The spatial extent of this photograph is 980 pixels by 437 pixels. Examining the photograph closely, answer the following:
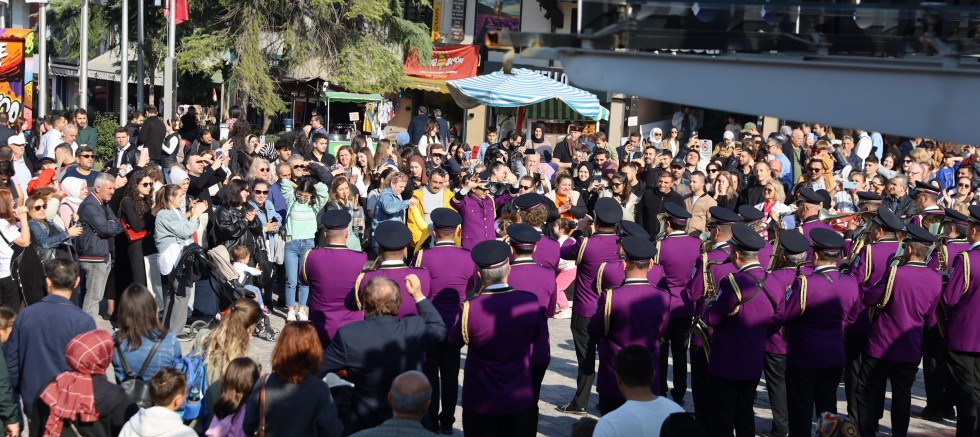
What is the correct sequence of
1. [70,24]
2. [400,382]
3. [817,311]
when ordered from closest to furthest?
[400,382] → [817,311] → [70,24]

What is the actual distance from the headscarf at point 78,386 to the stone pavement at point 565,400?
8.18ft

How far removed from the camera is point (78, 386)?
18.0 ft

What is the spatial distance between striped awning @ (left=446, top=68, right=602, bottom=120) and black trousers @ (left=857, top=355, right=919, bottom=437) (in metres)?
11.5

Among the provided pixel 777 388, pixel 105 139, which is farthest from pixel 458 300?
pixel 105 139

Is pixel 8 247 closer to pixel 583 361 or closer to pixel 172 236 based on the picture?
pixel 172 236

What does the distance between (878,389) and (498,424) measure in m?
3.16

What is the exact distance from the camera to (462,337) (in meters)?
6.28

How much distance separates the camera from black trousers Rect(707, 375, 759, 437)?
7.24 m

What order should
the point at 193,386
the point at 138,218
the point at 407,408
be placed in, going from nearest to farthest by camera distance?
the point at 407,408, the point at 193,386, the point at 138,218

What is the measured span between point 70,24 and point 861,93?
1286 inches

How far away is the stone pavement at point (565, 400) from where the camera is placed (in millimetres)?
8242

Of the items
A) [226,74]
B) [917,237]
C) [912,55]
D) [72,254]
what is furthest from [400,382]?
[226,74]

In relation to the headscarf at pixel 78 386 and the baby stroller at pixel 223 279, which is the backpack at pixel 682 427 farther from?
the baby stroller at pixel 223 279

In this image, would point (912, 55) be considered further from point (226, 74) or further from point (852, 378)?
point (226, 74)
